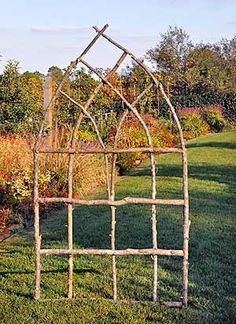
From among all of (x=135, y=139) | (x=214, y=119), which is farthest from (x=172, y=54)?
(x=135, y=139)

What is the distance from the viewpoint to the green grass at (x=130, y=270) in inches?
200

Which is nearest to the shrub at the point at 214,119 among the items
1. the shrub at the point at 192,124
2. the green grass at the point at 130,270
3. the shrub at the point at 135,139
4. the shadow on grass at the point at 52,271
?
the shrub at the point at 192,124

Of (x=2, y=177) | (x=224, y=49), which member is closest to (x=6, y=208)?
(x=2, y=177)

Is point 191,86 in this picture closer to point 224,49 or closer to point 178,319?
point 224,49

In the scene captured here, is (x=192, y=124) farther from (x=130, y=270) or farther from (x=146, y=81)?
(x=130, y=270)

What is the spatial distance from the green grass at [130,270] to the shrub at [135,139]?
486 cm

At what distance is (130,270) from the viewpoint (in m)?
6.38

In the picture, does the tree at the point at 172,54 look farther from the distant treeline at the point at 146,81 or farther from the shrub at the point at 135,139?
the shrub at the point at 135,139

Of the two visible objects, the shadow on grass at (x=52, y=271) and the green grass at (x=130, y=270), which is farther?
the shadow on grass at (x=52, y=271)

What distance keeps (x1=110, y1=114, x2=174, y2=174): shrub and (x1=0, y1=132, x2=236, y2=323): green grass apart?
4863 millimetres

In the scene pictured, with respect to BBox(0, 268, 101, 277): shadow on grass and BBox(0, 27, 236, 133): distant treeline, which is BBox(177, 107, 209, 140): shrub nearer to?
BBox(0, 27, 236, 133): distant treeline

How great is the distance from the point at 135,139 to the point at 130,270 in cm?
1172

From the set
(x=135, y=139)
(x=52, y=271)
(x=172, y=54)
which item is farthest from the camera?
(x=172, y=54)

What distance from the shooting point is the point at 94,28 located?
5.16m
